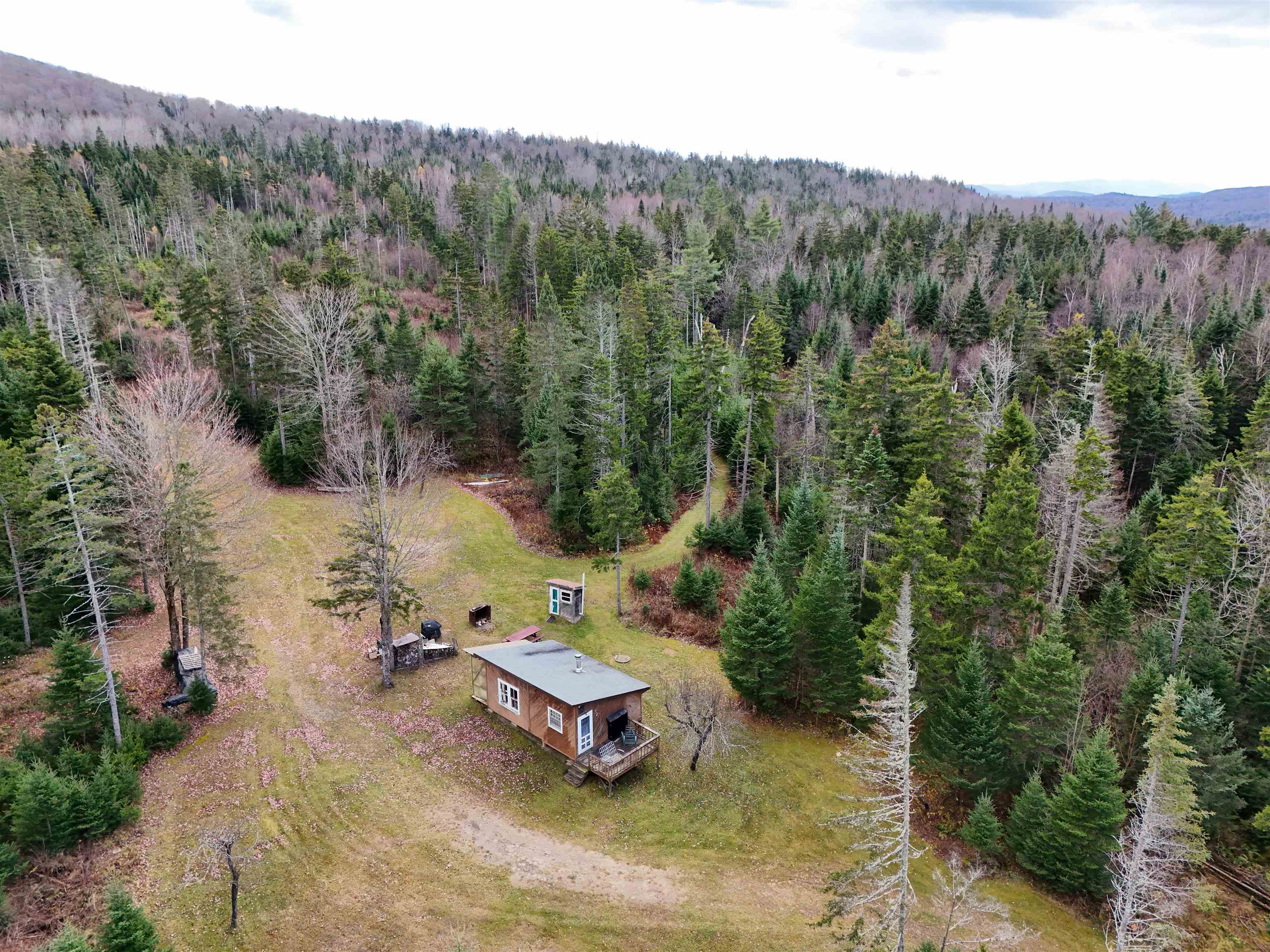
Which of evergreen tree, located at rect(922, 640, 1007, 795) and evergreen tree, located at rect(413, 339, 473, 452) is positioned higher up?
evergreen tree, located at rect(413, 339, 473, 452)

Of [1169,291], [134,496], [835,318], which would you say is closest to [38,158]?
[134,496]

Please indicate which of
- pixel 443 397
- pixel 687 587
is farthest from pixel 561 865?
pixel 443 397

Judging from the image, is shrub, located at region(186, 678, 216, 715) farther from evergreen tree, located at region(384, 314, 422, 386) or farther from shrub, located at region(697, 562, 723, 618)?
evergreen tree, located at region(384, 314, 422, 386)

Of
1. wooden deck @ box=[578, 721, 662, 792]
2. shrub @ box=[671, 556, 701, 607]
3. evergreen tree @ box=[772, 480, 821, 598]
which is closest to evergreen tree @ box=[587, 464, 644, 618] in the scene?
shrub @ box=[671, 556, 701, 607]

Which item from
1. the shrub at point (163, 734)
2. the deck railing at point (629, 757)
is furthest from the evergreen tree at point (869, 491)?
the shrub at point (163, 734)

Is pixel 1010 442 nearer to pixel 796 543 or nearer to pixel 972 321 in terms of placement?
→ pixel 796 543

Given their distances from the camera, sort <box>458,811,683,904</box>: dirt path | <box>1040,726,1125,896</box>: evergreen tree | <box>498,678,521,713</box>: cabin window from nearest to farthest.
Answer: <box>458,811,683,904</box>: dirt path < <box>1040,726,1125,896</box>: evergreen tree < <box>498,678,521,713</box>: cabin window

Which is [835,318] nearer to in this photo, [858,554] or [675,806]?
[858,554]
